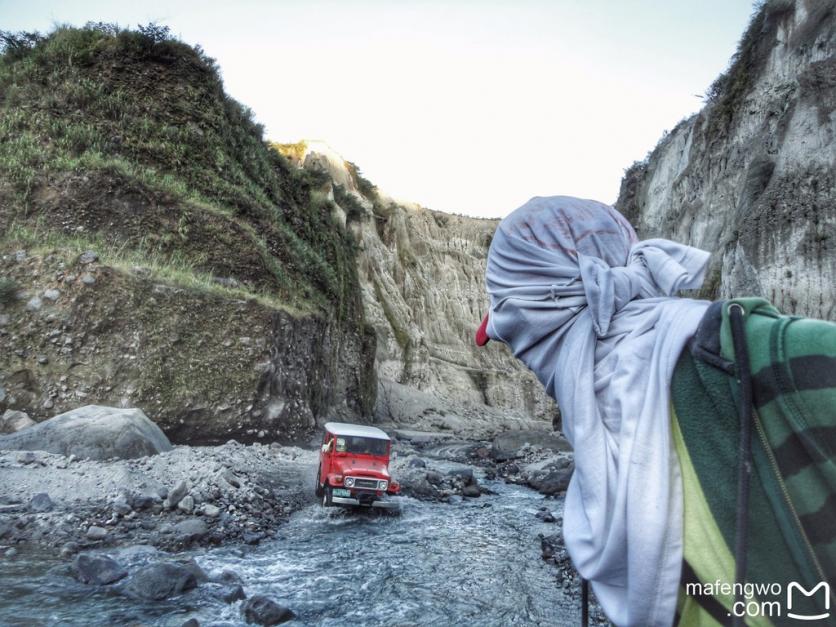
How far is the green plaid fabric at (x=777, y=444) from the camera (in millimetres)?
915

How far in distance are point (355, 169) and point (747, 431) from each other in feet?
158

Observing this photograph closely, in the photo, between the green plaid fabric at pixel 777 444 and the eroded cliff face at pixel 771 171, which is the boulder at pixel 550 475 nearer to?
the eroded cliff face at pixel 771 171

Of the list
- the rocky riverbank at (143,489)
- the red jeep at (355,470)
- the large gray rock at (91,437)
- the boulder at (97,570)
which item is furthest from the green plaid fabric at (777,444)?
the large gray rock at (91,437)

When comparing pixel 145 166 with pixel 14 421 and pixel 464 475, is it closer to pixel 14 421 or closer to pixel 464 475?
pixel 14 421

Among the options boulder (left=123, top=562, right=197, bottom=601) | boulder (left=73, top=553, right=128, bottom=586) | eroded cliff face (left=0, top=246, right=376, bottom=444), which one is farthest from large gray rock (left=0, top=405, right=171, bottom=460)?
boulder (left=123, top=562, right=197, bottom=601)

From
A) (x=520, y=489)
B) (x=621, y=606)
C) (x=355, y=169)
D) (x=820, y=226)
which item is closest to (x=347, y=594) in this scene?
(x=621, y=606)

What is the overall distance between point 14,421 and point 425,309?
34.4 metres

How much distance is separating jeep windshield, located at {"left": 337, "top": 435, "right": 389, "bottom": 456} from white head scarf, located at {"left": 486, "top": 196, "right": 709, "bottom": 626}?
9.84 metres

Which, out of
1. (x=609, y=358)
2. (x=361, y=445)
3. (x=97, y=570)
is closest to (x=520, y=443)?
(x=361, y=445)

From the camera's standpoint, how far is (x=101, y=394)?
12.8m

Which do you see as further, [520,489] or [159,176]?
[159,176]

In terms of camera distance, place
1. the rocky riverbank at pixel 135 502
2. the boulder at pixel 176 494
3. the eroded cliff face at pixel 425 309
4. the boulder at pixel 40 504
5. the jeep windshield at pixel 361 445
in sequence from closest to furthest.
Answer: the rocky riverbank at pixel 135 502 → the boulder at pixel 40 504 → the boulder at pixel 176 494 → the jeep windshield at pixel 361 445 → the eroded cliff face at pixel 425 309

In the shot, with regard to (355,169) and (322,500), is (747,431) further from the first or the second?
(355,169)

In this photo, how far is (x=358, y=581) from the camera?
21.7 feet
